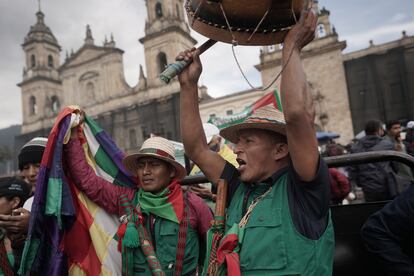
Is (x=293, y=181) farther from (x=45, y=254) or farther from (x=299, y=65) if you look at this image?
(x=45, y=254)

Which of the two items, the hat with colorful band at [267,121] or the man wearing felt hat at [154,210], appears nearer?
the hat with colorful band at [267,121]

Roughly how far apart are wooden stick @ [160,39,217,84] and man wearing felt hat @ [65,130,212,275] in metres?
0.67

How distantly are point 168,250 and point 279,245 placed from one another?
0.96 metres

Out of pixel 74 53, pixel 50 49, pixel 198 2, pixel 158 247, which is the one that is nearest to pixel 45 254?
pixel 158 247

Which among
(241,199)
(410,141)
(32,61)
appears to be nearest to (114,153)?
(241,199)

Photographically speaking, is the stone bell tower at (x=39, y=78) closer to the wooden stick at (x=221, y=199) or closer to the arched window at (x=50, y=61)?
the arched window at (x=50, y=61)

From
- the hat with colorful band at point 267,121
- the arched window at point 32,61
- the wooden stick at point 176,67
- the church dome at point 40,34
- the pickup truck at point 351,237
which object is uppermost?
the church dome at point 40,34

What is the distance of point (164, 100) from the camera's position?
104 ft

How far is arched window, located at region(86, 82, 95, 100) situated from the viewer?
38.3 metres

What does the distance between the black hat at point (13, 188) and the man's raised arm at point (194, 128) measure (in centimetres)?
126

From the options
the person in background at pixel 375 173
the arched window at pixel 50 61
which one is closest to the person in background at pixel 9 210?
the person in background at pixel 375 173

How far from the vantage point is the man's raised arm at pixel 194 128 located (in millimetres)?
2051

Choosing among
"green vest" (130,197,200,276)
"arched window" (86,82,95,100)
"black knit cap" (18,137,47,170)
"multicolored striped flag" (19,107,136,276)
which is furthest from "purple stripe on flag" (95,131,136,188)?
"arched window" (86,82,95,100)

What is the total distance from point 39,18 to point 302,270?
53994 mm
